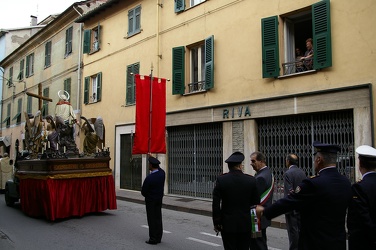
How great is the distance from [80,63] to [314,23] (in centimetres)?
1423

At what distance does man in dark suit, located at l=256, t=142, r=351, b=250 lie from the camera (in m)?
3.31

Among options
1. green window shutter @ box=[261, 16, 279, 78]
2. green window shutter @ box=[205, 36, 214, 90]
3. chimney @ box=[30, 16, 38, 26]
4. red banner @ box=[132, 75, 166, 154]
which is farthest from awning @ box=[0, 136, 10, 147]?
green window shutter @ box=[261, 16, 279, 78]

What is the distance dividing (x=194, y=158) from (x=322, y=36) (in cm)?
612

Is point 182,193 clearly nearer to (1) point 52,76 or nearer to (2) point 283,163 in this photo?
(2) point 283,163

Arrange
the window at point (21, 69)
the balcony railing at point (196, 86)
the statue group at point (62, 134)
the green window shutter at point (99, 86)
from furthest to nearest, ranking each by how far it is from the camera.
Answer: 1. the window at point (21, 69)
2. the green window shutter at point (99, 86)
3. the balcony railing at point (196, 86)
4. the statue group at point (62, 134)

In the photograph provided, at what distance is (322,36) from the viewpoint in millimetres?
9781

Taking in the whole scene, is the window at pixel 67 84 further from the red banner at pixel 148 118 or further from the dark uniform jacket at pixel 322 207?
the dark uniform jacket at pixel 322 207

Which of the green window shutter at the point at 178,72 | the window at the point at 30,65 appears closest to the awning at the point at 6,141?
the window at the point at 30,65

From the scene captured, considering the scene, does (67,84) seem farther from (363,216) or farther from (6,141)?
(363,216)

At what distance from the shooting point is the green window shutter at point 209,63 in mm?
12781

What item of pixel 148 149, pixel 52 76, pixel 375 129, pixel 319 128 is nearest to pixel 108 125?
pixel 52 76

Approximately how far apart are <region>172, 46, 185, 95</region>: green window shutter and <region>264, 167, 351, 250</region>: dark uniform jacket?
1084 cm

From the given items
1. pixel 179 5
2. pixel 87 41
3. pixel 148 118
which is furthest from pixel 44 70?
pixel 148 118

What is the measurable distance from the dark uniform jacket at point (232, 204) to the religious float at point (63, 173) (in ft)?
19.7
